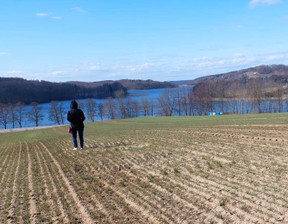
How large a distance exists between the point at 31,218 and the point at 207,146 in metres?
7.34

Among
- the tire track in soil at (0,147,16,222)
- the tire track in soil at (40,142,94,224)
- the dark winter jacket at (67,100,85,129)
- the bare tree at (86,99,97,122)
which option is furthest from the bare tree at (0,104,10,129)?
the tire track in soil at (40,142,94,224)

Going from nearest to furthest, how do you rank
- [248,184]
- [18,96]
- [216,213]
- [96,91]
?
[216,213] → [248,184] → [18,96] → [96,91]

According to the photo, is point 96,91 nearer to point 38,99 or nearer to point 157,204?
point 38,99

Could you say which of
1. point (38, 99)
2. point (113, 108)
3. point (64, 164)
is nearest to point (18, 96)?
point (38, 99)

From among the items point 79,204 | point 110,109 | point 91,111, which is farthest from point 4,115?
point 79,204

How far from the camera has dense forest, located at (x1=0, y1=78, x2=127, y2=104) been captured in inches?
4936

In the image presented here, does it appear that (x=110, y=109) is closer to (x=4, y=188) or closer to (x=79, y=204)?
(x=4, y=188)

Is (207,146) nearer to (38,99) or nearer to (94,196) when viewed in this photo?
(94,196)

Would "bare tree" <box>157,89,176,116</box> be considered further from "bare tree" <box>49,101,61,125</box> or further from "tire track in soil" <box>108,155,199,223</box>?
"tire track in soil" <box>108,155,199,223</box>

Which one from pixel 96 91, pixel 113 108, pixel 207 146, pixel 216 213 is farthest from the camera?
pixel 96 91

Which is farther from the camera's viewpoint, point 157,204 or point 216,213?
point 157,204

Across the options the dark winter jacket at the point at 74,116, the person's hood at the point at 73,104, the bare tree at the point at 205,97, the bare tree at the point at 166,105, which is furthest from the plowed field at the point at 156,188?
the bare tree at the point at 166,105

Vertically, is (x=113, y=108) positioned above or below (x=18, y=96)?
below

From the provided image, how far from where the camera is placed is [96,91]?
15962 centimetres
